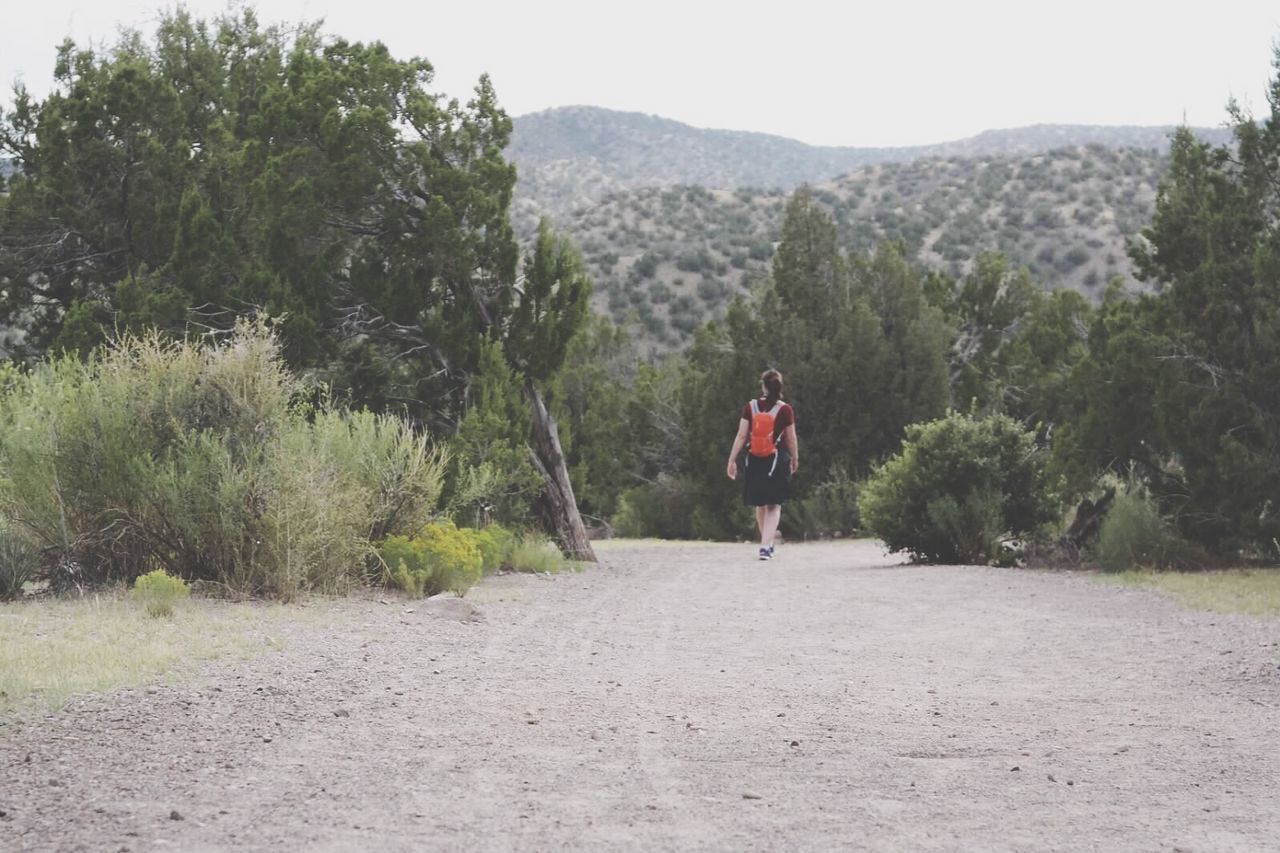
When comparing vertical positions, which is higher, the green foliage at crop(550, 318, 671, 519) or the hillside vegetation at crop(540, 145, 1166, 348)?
the hillside vegetation at crop(540, 145, 1166, 348)

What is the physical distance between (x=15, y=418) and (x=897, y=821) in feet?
32.5

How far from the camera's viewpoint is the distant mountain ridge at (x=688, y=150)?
13225 cm

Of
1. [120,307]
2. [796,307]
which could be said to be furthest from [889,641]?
[796,307]

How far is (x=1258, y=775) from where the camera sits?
18.9 ft

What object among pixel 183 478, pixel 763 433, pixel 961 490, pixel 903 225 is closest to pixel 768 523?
pixel 763 433

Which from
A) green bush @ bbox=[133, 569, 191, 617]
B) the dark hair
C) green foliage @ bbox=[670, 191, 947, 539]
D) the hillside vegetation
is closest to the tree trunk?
the dark hair

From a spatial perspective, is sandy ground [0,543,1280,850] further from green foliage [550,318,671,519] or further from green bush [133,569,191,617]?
green foliage [550,318,671,519]

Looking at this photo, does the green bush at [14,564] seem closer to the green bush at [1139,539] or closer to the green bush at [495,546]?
the green bush at [495,546]

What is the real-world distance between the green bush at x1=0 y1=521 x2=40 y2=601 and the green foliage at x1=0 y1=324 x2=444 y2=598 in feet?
0.87

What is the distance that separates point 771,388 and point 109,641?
10.1m

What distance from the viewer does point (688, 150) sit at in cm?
14288

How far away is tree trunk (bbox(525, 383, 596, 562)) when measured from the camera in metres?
18.4

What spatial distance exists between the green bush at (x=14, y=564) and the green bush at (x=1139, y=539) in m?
11.4

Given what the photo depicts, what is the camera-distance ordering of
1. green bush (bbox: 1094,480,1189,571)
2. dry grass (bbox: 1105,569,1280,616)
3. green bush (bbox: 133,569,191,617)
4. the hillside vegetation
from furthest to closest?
the hillside vegetation → green bush (bbox: 1094,480,1189,571) → dry grass (bbox: 1105,569,1280,616) → green bush (bbox: 133,569,191,617)
